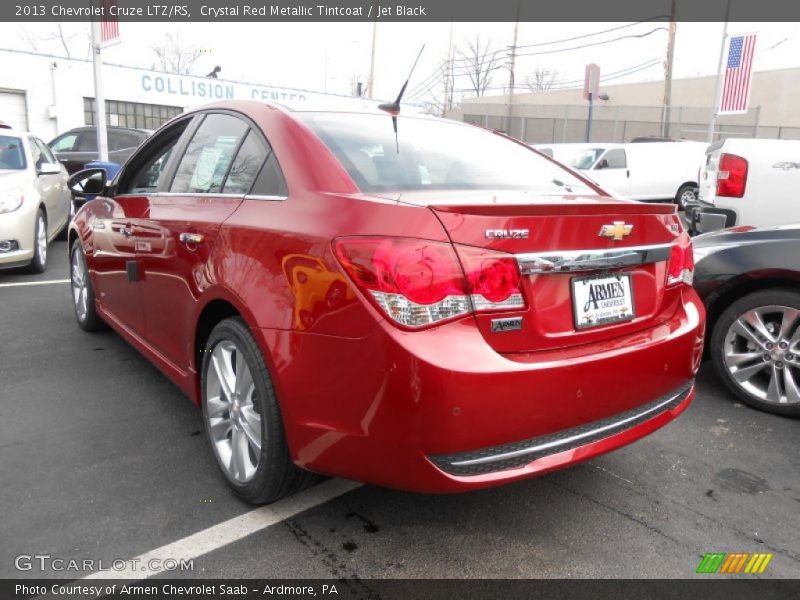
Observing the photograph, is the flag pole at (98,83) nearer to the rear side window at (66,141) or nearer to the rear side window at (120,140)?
the rear side window at (120,140)

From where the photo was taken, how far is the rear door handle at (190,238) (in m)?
2.71

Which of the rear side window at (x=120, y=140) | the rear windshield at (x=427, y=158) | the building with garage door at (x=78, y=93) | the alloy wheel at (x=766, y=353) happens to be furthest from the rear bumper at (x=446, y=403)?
the building with garage door at (x=78, y=93)

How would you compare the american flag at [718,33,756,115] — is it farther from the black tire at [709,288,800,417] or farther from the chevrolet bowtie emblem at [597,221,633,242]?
the chevrolet bowtie emblem at [597,221,633,242]

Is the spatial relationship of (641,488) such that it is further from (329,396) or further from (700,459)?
(329,396)

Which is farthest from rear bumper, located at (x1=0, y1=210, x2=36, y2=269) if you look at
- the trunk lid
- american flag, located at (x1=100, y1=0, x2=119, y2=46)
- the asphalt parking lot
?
the trunk lid

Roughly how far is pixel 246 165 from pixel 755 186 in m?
4.47

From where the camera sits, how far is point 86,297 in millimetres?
4641

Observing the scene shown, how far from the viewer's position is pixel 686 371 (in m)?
2.54

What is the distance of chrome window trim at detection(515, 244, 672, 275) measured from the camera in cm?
203

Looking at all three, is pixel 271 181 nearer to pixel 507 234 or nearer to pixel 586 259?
pixel 507 234

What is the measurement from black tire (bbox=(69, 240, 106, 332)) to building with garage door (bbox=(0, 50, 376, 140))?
524 inches

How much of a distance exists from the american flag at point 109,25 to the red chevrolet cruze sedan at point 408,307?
30.9 feet

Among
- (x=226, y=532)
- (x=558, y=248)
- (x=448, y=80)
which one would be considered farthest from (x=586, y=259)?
(x=448, y=80)

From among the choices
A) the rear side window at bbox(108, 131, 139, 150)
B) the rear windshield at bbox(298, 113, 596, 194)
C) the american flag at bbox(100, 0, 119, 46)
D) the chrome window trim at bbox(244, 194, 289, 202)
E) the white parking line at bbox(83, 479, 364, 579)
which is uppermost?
the american flag at bbox(100, 0, 119, 46)
